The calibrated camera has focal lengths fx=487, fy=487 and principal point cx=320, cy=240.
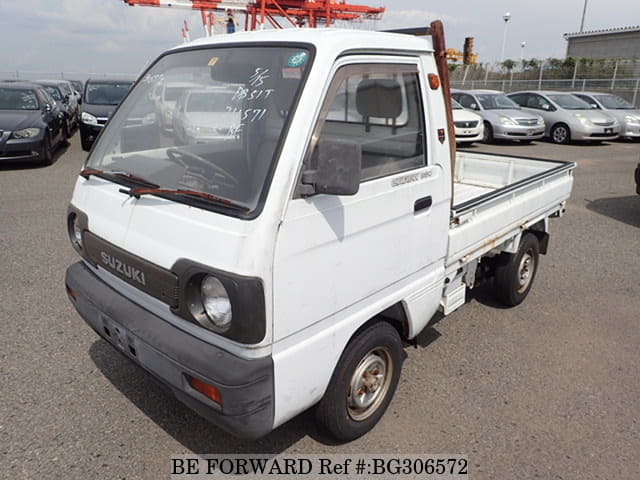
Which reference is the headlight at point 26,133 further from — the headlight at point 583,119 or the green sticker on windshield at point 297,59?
the headlight at point 583,119

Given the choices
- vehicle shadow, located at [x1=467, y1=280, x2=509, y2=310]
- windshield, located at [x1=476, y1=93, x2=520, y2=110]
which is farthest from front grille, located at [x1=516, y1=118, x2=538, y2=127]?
vehicle shadow, located at [x1=467, y1=280, x2=509, y2=310]

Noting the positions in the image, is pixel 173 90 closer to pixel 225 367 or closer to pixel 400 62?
pixel 400 62

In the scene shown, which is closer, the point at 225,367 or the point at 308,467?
the point at 225,367

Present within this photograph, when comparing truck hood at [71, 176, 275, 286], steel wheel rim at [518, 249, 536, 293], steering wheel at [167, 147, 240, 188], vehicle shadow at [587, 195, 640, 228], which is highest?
steering wheel at [167, 147, 240, 188]

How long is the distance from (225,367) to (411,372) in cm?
184

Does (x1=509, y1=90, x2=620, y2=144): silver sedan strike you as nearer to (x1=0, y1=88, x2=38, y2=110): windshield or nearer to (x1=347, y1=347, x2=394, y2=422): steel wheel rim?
(x1=0, y1=88, x2=38, y2=110): windshield

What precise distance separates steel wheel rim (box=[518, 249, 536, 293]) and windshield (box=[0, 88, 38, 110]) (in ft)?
34.8

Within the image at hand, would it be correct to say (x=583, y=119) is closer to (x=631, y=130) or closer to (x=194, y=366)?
(x=631, y=130)

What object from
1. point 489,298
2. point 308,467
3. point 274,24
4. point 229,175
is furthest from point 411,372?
point 274,24

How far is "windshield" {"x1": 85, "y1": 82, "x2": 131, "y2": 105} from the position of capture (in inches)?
486

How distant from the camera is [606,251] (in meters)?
6.02

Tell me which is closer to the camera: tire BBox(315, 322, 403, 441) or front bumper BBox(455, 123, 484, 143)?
tire BBox(315, 322, 403, 441)

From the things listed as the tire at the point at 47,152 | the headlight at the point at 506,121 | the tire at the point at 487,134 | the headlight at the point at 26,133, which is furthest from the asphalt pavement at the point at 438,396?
the tire at the point at 487,134

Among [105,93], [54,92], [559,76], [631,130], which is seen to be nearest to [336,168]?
[105,93]
